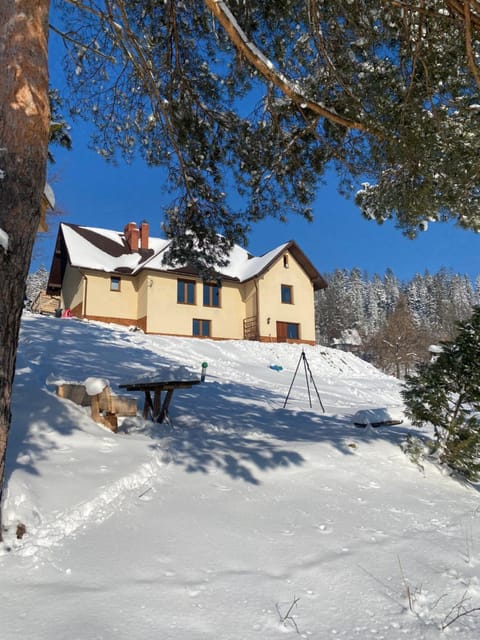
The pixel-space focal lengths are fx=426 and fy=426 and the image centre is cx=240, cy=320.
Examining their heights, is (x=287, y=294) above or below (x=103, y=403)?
above

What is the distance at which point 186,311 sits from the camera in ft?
81.9

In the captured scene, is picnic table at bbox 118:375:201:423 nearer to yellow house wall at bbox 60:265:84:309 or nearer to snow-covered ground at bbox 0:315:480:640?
snow-covered ground at bbox 0:315:480:640

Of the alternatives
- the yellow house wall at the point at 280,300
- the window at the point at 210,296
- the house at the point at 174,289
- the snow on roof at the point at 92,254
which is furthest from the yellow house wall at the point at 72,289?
the yellow house wall at the point at 280,300

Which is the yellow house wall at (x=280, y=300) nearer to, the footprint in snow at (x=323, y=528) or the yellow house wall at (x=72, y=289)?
the yellow house wall at (x=72, y=289)

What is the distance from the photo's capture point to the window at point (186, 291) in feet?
81.7

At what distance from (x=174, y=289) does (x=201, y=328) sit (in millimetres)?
2859

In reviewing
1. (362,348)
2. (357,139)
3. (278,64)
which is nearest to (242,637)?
(357,139)

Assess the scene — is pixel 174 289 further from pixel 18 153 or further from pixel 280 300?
pixel 18 153

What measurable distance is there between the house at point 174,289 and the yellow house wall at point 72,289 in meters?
0.06

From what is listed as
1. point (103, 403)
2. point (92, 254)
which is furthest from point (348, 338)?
point (103, 403)

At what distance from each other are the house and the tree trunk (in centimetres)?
1878

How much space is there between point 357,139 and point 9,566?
6.56m

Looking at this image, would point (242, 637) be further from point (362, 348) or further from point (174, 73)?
point (362, 348)

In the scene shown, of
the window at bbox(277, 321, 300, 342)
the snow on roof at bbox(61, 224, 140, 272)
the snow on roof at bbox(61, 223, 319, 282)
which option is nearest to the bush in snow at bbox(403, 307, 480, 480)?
the snow on roof at bbox(61, 223, 319, 282)
